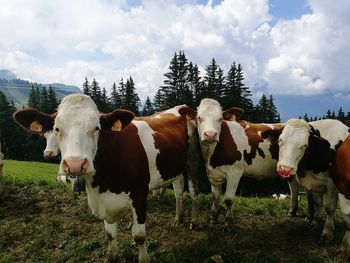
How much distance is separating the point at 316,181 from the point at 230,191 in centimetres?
192

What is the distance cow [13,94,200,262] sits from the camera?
187 inches

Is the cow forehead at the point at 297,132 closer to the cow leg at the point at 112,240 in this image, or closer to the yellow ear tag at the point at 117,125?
the yellow ear tag at the point at 117,125

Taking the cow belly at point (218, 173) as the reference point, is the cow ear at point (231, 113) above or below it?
above

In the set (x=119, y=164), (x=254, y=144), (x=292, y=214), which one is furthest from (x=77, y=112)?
(x=292, y=214)

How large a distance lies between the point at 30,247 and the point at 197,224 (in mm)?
3645

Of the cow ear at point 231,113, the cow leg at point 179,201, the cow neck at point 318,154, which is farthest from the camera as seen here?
the cow ear at point 231,113

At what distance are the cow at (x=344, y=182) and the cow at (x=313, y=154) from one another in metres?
0.40

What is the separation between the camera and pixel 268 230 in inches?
326

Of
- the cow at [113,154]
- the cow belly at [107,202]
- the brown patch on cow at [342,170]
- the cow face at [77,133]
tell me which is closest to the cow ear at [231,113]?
the cow at [113,154]

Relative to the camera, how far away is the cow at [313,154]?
277 inches

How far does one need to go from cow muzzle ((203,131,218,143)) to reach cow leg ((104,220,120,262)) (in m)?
2.61

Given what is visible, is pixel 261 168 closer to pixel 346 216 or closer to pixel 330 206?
pixel 330 206

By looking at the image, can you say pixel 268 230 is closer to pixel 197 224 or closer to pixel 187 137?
pixel 197 224

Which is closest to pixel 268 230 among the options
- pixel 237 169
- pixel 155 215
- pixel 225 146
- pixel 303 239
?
pixel 303 239
